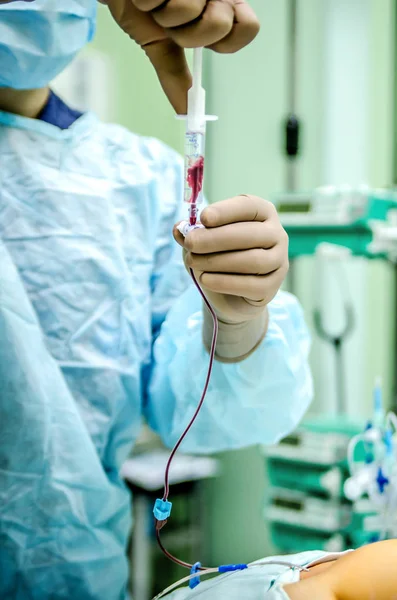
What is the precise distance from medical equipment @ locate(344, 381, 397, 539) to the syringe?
1.98ft

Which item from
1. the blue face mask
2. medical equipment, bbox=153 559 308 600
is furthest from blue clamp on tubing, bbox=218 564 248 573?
the blue face mask

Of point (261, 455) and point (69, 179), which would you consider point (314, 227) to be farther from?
point (69, 179)

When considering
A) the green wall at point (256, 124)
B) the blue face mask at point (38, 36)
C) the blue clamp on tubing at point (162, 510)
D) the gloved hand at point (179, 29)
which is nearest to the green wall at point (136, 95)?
the green wall at point (256, 124)

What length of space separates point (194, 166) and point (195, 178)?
→ 12mm

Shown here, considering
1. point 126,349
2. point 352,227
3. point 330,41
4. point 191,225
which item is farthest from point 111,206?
point 330,41

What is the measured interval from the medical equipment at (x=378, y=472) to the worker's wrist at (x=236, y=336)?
0.37m

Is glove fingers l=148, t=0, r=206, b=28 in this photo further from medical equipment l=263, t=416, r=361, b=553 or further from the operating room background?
medical equipment l=263, t=416, r=361, b=553

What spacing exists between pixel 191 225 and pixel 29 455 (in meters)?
0.40

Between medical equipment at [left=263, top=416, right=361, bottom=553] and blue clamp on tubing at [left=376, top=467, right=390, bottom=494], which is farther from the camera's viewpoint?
medical equipment at [left=263, top=416, right=361, bottom=553]

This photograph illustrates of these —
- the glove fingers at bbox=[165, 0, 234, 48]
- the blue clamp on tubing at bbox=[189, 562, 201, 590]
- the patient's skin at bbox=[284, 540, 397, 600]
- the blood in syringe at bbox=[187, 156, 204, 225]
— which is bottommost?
the blue clamp on tubing at bbox=[189, 562, 201, 590]

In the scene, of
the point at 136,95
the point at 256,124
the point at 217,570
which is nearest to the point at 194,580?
the point at 217,570

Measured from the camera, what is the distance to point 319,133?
235 centimetres

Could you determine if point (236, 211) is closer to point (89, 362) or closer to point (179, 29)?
point (179, 29)

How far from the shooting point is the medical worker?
85 centimetres
